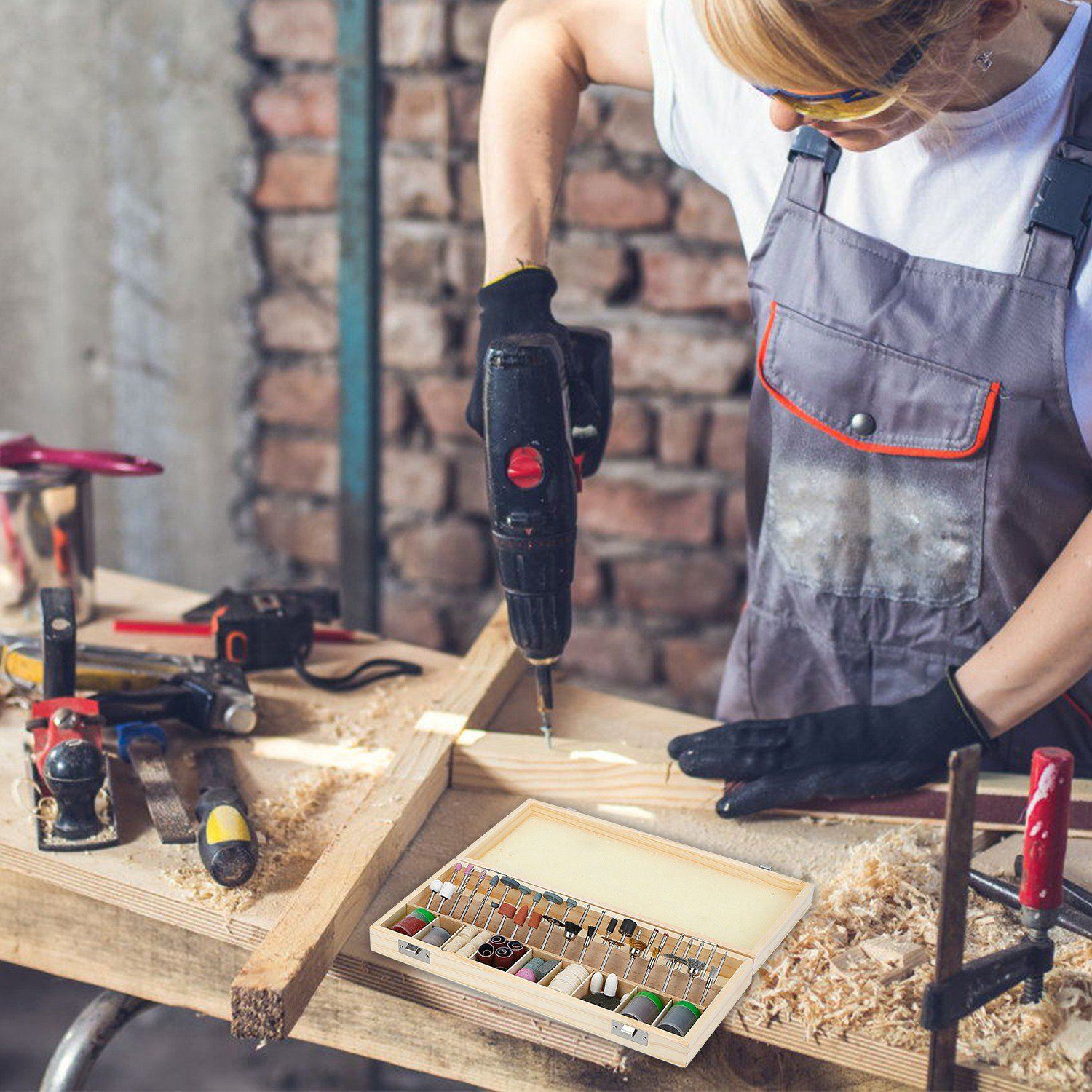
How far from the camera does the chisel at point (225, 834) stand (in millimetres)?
873

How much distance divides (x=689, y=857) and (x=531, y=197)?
0.61 metres

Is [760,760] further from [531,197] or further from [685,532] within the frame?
[685,532]

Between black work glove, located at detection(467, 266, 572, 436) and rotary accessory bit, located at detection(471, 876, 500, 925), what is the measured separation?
1.22 feet

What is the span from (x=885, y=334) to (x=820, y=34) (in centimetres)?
32

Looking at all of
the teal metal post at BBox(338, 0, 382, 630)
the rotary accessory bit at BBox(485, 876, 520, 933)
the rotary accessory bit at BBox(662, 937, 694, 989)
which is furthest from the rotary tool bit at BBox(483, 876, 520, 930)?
the teal metal post at BBox(338, 0, 382, 630)

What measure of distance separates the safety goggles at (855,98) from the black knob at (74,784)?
64cm

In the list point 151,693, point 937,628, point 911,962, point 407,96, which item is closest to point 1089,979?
point 911,962

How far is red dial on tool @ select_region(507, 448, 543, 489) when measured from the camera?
96 centimetres

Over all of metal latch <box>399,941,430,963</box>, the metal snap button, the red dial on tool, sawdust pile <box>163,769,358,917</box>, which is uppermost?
the metal snap button

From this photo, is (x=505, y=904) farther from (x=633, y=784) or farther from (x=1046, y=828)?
(x=1046, y=828)

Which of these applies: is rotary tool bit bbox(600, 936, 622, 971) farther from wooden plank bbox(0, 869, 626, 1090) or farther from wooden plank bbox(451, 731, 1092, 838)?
wooden plank bbox(451, 731, 1092, 838)

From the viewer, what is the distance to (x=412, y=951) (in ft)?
2.55

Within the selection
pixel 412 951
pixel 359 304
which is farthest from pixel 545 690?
pixel 359 304

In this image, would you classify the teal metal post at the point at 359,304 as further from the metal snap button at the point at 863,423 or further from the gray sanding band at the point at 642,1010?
the gray sanding band at the point at 642,1010
